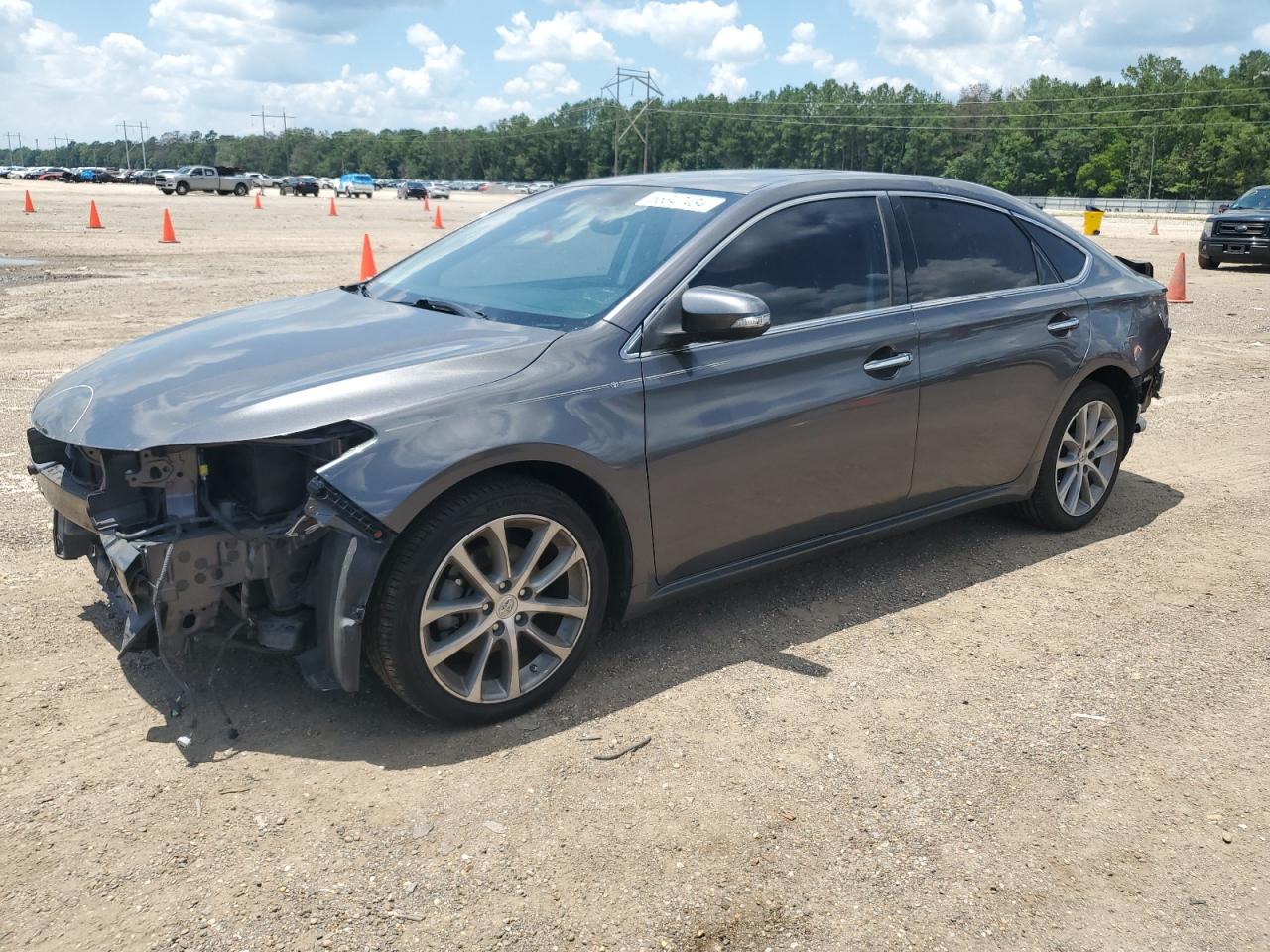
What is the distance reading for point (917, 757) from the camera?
11.3 feet

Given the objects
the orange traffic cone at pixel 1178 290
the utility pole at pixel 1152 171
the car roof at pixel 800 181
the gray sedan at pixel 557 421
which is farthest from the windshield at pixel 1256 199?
the utility pole at pixel 1152 171

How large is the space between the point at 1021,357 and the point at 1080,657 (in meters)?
1.42

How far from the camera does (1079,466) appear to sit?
546cm

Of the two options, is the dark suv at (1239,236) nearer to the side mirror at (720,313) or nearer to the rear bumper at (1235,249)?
the rear bumper at (1235,249)

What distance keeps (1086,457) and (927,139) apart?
137 metres

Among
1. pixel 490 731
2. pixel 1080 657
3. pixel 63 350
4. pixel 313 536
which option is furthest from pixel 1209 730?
pixel 63 350

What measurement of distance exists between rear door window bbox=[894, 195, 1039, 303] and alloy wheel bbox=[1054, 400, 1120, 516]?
790 mm

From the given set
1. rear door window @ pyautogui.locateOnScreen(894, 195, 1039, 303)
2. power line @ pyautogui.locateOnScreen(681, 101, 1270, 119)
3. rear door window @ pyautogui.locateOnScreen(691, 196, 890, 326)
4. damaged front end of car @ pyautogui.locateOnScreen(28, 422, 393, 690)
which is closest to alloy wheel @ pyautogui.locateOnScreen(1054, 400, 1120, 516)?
rear door window @ pyautogui.locateOnScreen(894, 195, 1039, 303)

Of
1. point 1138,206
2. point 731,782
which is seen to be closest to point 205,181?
point 1138,206

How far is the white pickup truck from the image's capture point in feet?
213

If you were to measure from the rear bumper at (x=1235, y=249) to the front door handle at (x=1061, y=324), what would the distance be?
1893 cm

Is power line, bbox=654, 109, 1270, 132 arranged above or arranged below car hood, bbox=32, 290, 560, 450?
above

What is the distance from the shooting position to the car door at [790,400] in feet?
12.4

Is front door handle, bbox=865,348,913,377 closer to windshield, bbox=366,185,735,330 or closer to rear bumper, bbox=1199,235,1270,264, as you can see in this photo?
windshield, bbox=366,185,735,330
